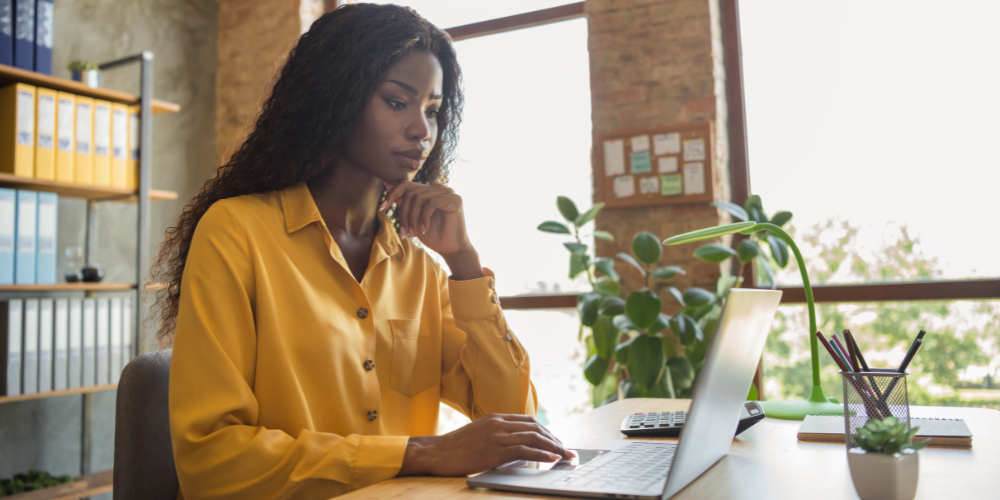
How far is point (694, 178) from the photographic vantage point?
3.03m

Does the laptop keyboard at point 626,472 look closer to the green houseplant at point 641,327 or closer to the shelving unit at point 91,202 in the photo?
the green houseplant at point 641,327

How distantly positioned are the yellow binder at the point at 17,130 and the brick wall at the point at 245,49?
135 cm

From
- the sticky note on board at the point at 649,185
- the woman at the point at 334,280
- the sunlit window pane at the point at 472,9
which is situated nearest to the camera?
the woman at the point at 334,280

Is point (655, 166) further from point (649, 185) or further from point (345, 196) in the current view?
point (345, 196)

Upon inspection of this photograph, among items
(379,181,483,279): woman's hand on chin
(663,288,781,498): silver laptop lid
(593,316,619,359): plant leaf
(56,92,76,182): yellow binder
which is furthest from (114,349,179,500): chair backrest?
(56,92,76,182): yellow binder

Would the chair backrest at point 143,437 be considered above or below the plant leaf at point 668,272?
below

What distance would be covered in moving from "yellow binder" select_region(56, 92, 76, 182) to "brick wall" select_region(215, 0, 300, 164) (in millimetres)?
1184

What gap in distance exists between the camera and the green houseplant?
8.71 feet

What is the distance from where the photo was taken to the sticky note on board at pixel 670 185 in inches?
121

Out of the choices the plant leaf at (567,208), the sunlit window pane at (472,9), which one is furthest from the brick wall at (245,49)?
the plant leaf at (567,208)

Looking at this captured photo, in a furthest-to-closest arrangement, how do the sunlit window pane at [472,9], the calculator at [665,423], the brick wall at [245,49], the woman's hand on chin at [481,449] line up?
the brick wall at [245,49], the sunlit window pane at [472,9], the calculator at [665,423], the woman's hand on chin at [481,449]

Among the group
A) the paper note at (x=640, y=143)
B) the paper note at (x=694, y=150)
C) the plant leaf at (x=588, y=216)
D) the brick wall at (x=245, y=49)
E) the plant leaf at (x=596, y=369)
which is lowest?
the plant leaf at (x=596, y=369)

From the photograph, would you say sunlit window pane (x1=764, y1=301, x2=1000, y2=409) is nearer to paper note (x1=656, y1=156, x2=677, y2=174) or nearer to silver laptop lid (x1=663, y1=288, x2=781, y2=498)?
paper note (x1=656, y1=156, x2=677, y2=174)

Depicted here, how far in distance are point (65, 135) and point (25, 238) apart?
0.46 m
